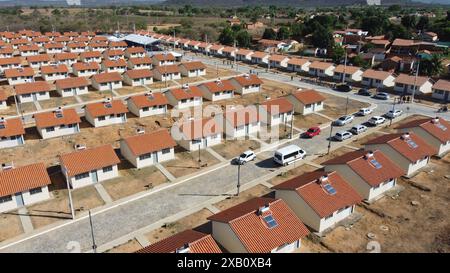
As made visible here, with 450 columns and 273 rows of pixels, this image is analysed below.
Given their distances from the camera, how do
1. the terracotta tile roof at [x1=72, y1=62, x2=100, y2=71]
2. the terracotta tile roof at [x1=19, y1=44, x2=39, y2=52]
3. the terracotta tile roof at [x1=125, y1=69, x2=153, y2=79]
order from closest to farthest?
the terracotta tile roof at [x1=125, y1=69, x2=153, y2=79], the terracotta tile roof at [x1=72, y1=62, x2=100, y2=71], the terracotta tile roof at [x1=19, y1=44, x2=39, y2=52]

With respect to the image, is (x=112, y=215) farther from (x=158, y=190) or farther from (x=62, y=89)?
(x=62, y=89)

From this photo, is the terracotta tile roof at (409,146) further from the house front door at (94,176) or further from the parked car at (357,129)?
the house front door at (94,176)

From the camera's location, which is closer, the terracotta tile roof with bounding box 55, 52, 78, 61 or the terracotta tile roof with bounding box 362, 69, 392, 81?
the terracotta tile roof with bounding box 362, 69, 392, 81

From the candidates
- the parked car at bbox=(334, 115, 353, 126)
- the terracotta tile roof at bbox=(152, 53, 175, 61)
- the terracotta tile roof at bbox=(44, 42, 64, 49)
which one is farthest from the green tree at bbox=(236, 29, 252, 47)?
the parked car at bbox=(334, 115, 353, 126)

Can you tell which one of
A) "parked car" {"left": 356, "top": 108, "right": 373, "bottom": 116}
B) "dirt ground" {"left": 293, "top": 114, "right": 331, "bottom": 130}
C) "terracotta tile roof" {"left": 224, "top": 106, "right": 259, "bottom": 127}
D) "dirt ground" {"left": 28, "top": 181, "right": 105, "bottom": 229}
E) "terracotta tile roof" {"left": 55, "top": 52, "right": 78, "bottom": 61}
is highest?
"terracotta tile roof" {"left": 55, "top": 52, "right": 78, "bottom": 61}

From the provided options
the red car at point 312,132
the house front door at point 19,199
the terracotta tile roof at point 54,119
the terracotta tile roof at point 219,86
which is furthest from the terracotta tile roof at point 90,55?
the house front door at point 19,199

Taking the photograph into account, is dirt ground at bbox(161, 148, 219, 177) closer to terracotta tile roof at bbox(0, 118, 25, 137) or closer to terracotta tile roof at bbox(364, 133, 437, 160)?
terracotta tile roof at bbox(364, 133, 437, 160)

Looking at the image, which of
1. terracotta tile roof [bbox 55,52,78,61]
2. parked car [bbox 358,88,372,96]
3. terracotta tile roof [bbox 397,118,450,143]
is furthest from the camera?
terracotta tile roof [bbox 55,52,78,61]
